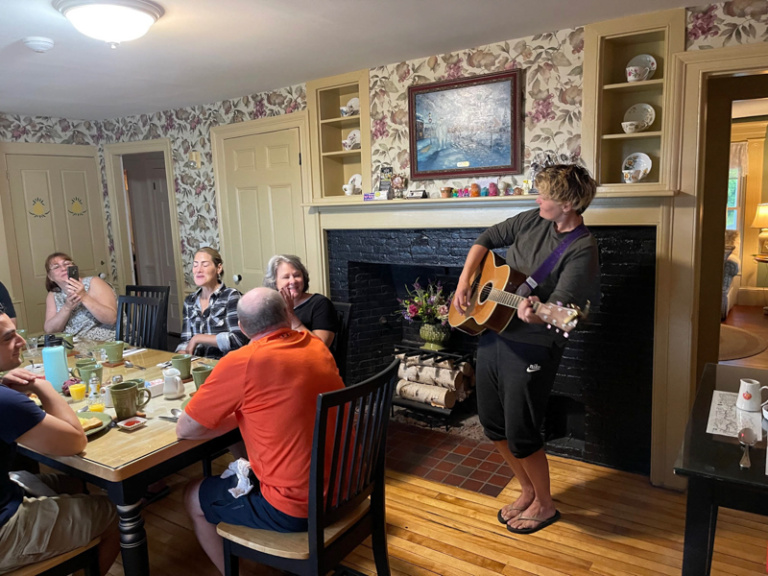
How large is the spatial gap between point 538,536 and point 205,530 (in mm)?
1368

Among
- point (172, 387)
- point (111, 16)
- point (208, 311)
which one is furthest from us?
point (208, 311)

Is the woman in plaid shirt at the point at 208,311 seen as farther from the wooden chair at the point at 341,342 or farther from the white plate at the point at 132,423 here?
the white plate at the point at 132,423

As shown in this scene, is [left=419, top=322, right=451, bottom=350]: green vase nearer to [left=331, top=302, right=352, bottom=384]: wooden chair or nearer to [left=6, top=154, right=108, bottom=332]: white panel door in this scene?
[left=331, top=302, right=352, bottom=384]: wooden chair

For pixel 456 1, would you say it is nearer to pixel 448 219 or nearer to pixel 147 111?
pixel 448 219

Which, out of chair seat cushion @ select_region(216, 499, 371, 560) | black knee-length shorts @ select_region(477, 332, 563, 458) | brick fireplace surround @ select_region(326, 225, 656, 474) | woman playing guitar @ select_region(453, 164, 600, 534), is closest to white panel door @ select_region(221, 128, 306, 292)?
brick fireplace surround @ select_region(326, 225, 656, 474)

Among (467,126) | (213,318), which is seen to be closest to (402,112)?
(467,126)

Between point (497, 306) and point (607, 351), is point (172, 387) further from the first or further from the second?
point (607, 351)

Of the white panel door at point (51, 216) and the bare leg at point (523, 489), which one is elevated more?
the white panel door at point (51, 216)

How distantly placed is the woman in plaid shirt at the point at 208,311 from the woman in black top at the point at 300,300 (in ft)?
1.41

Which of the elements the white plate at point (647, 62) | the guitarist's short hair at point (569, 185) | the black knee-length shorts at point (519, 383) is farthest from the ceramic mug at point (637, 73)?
the black knee-length shorts at point (519, 383)

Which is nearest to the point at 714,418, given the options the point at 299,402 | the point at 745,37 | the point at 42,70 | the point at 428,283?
the point at 299,402

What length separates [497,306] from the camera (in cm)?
226

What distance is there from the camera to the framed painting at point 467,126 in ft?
9.83

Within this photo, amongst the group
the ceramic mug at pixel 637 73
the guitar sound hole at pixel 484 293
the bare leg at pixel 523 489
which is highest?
the ceramic mug at pixel 637 73
